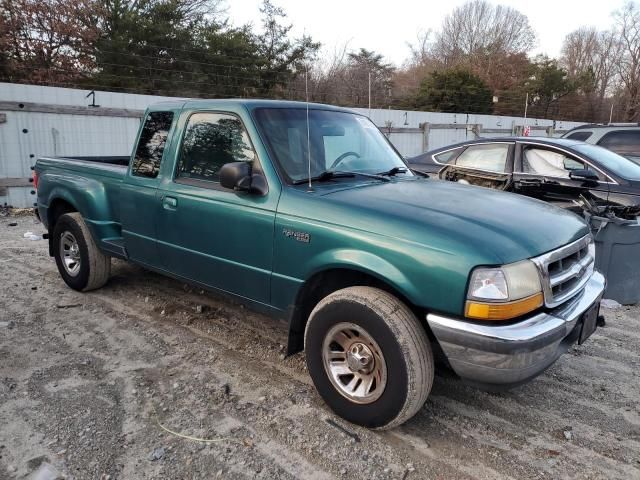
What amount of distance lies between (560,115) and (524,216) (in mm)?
45187

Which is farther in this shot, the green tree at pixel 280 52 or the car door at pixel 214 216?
the green tree at pixel 280 52

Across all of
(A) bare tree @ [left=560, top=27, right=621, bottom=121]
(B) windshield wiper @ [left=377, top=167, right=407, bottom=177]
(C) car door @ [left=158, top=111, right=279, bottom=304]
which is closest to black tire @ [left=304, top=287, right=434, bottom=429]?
(C) car door @ [left=158, top=111, right=279, bottom=304]

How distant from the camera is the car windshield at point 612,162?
591 cm

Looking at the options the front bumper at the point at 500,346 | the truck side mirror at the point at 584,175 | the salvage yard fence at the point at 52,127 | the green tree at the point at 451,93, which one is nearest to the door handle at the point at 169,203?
the front bumper at the point at 500,346

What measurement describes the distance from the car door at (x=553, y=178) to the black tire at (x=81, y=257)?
469 centimetres

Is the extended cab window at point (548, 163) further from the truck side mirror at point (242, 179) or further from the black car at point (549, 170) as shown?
the truck side mirror at point (242, 179)

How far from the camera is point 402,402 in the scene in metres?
2.53

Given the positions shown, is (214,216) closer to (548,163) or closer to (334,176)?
(334,176)

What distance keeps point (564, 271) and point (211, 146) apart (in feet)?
8.36

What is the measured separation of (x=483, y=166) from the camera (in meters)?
6.80

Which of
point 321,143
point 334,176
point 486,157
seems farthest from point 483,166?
point 334,176

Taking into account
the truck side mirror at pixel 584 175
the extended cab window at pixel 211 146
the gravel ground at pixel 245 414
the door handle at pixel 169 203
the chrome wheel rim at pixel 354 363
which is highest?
the extended cab window at pixel 211 146

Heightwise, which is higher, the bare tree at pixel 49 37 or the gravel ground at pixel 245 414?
the bare tree at pixel 49 37

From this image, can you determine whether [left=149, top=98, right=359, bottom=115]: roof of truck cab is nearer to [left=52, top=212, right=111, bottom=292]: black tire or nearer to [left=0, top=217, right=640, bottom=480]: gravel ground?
[left=52, top=212, right=111, bottom=292]: black tire
